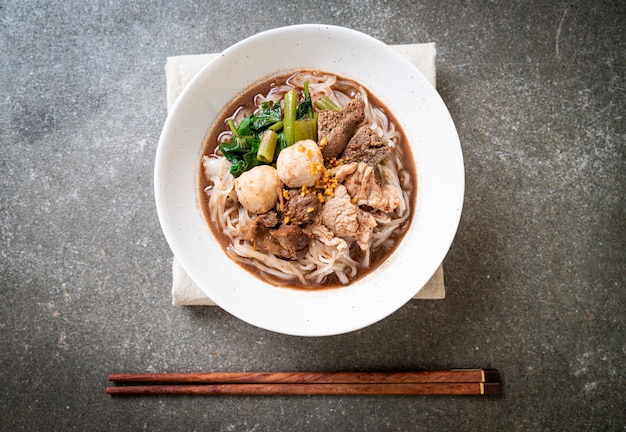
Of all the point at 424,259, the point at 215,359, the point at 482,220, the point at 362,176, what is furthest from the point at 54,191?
the point at 482,220

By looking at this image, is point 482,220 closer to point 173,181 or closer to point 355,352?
point 355,352

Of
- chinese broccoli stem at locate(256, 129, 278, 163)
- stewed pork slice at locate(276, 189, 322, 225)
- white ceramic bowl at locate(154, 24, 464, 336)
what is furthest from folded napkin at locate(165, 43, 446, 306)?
stewed pork slice at locate(276, 189, 322, 225)

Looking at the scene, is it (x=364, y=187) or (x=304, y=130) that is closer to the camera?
(x=364, y=187)

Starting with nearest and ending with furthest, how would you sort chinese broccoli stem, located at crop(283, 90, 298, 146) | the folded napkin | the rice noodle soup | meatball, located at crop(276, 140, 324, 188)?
1. meatball, located at crop(276, 140, 324, 188)
2. the rice noodle soup
3. chinese broccoli stem, located at crop(283, 90, 298, 146)
4. the folded napkin

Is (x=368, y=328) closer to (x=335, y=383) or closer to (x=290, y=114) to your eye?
(x=335, y=383)

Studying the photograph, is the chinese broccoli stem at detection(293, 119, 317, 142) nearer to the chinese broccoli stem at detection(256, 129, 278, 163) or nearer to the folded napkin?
the chinese broccoli stem at detection(256, 129, 278, 163)

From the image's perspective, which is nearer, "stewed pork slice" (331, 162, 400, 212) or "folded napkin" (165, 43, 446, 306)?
"stewed pork slice" (331, 162, 400, 212)

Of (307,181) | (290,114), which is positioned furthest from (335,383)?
(290,114)
